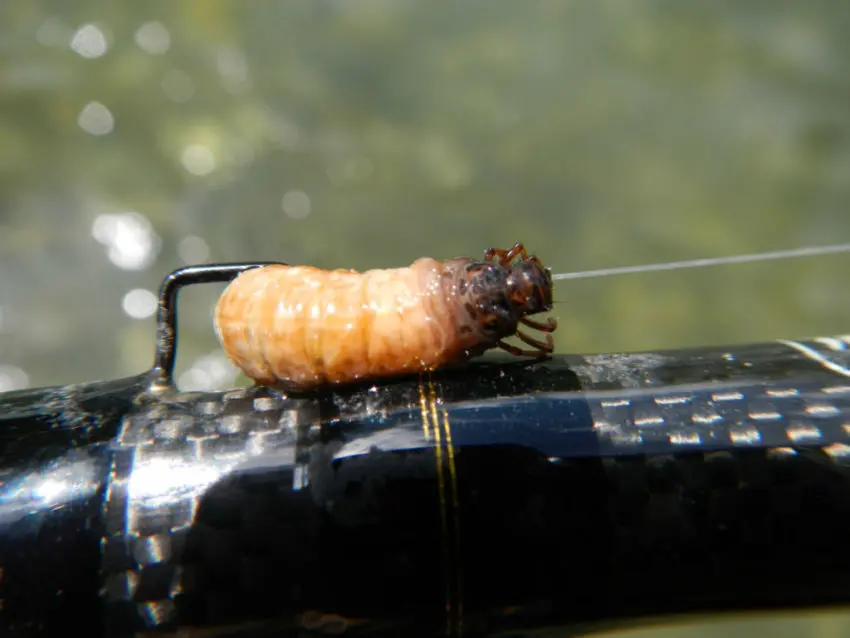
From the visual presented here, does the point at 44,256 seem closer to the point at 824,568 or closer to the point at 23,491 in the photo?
the point at 23,491

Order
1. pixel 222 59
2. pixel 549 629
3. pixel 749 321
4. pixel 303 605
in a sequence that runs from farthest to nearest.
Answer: pixel 222 59 < pixel 749 321 < pixel 549 629 < pixel 303 605

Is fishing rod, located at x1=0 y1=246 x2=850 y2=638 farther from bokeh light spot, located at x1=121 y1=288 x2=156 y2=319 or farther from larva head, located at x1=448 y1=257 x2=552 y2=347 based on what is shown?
bokeh light spot, located at x1=121 y1=288 x2=156 y2=319

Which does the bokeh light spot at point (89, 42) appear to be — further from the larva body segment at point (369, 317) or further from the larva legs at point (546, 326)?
the larva legs at point (546, 326)

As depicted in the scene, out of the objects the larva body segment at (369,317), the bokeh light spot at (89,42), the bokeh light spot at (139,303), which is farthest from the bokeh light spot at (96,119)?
the larva body segment at (369,317)

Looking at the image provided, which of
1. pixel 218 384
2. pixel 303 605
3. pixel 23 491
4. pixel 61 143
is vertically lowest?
pixel 303 605

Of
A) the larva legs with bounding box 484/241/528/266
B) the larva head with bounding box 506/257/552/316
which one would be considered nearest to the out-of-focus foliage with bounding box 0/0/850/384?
the larva legs with bounding box 484/241/528/266

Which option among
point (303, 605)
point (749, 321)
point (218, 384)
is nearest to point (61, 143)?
point (218, 384)

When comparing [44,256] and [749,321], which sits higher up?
[44,256]
